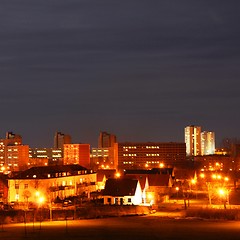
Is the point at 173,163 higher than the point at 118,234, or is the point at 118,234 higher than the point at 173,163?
the point at 173,163

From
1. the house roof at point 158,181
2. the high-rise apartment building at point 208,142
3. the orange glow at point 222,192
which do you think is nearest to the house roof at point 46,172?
the house roof at point 158,181

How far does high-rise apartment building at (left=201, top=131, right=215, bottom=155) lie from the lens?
529ft

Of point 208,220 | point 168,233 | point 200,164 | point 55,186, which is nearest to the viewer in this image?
point 168,233

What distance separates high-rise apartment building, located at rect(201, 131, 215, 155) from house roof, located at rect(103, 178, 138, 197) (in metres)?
122

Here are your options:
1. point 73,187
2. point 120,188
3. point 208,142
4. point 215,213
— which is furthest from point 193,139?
point 215,213

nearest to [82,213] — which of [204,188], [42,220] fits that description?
[42,220]

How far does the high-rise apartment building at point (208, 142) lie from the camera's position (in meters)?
161

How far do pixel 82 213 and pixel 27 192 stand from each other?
8.99m

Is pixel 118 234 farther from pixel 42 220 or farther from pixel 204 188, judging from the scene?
pixel 204 188

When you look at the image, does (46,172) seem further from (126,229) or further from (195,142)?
(195,142)

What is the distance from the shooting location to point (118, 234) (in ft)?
85.9

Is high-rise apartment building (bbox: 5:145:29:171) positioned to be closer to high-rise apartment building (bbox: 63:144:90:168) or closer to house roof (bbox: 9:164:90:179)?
high-rise apartment building (bbox: 63:144:90:168)

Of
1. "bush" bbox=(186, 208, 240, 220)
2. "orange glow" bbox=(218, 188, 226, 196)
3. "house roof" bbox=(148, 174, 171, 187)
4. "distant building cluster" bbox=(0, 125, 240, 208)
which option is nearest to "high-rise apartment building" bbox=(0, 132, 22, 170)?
"distant building cluster" bbox=(0, 125, 240, 208)

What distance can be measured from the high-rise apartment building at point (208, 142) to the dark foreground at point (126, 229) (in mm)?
131738
